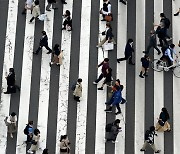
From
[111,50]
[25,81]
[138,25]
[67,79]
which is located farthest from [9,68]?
[138,25]

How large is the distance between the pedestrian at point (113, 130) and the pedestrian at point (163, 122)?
1901 millimetres

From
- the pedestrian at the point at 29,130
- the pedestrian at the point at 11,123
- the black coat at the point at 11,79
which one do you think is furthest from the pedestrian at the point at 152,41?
the pedestrian at the point at 11,123

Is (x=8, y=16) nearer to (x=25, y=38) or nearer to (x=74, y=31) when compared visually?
(x=25, y=38)

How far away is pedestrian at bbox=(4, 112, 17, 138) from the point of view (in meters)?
25.5

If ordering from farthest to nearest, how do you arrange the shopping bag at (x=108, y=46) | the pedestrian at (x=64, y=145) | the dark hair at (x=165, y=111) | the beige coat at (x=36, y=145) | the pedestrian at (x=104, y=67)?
the shopping bag at (x=108, y=46)
the pedestrian at (x=104, y=67)
the dark hair at (x=165, y=111)
the beige coat at (x=36, y=145)
the pedestrian at (x=64, y=145)

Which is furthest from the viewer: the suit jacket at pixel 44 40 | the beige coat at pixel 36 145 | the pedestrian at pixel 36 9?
the pedestrian at pixel 36 9

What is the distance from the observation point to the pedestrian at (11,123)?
1006 inches

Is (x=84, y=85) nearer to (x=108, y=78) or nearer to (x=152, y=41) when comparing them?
(x=108, y=78)

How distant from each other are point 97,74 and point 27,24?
15.5ft

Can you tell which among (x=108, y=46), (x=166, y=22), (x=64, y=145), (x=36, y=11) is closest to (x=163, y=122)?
(x=64, y=145)

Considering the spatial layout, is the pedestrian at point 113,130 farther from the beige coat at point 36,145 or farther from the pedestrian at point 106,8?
the pedestrian at point 106,8

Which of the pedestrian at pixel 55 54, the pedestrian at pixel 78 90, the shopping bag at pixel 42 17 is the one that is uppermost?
the shopping bag at pixel 42 17

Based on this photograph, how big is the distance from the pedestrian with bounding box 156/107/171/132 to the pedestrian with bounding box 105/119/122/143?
6.24 feet

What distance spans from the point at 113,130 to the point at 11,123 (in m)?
4.49
